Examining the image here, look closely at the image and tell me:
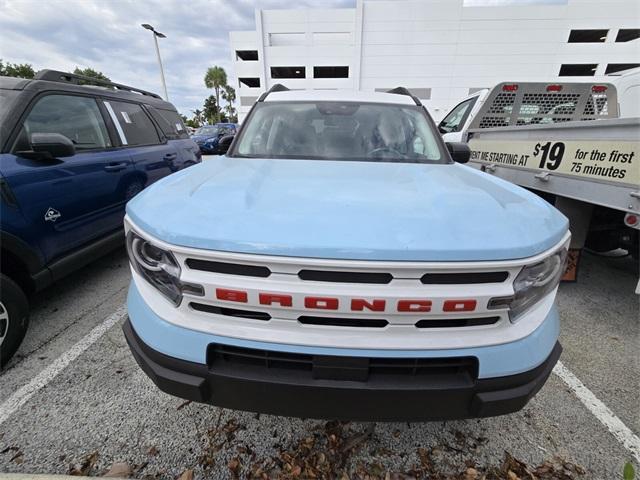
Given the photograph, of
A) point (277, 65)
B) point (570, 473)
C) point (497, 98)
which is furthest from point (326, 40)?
point (570, 473)

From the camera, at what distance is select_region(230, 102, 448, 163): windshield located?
2330mm

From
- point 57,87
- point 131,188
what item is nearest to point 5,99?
point 57,87

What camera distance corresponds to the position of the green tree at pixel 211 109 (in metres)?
57.5

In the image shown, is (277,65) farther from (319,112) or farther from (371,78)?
(319,112)

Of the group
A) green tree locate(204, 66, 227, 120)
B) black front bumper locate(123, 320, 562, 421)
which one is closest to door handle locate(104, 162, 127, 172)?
black front bumper locate(123, 320, 562, 421)

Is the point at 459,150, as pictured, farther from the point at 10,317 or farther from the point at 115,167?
the point at 10,317

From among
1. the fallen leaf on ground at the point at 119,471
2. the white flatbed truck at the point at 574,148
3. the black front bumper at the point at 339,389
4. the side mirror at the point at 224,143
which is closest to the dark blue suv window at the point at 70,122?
the side mirror at the point at 224,143

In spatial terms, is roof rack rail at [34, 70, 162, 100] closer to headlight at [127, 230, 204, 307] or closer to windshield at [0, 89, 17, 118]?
windshield at [0, 89, 17, 118]

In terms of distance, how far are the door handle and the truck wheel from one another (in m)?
1.45

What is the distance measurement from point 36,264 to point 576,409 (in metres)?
3.87

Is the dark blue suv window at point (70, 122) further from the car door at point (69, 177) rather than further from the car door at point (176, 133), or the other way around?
the car door at point (176, 133)

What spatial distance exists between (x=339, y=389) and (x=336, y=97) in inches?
96.5

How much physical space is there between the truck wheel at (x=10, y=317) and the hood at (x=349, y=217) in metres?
1.37

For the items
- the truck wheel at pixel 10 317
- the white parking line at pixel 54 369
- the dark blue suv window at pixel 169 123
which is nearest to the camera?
the white parking line at pixel 54 369
